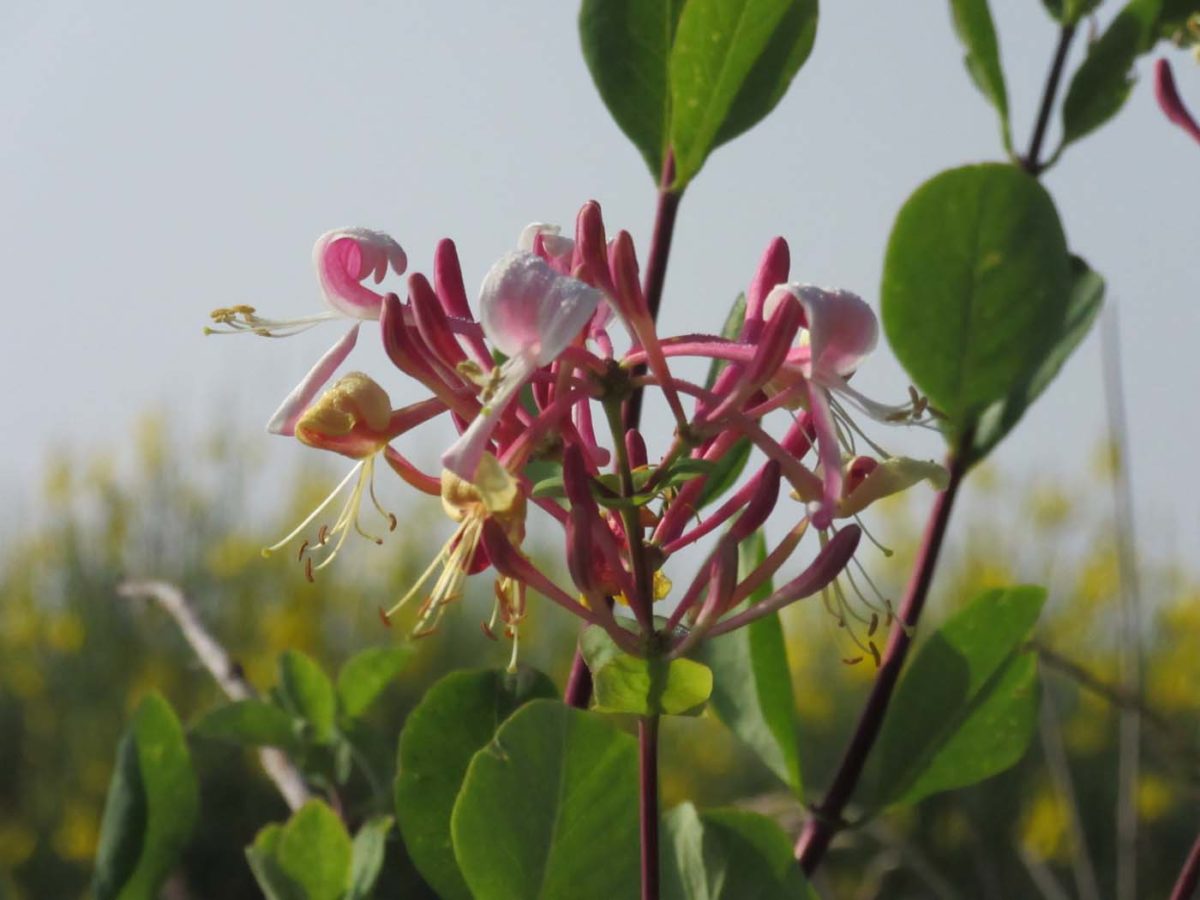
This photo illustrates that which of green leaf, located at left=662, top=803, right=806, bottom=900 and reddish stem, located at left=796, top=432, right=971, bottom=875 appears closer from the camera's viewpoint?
green leaf, located at left=662, top=803, right=806, bottom=900

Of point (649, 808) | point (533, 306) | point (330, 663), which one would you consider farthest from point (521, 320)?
point (330, 663)

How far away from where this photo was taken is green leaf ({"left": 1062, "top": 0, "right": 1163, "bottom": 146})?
68cm

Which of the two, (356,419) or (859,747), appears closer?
(356,419)

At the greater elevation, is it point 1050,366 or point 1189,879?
point 1050,366

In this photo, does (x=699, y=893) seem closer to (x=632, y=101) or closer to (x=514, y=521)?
(x=514, y=521)

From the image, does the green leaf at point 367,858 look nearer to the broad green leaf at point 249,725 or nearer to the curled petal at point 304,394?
the broad green leaf at point 249,725

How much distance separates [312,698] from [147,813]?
0.13 m

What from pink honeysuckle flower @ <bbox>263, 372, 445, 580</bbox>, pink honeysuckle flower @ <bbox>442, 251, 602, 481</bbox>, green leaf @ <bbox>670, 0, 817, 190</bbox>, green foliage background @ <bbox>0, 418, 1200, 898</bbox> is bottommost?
green foliage background @ <bbox>0, 418, 1200, 898</bbox>

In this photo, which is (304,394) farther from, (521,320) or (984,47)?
(984,47)

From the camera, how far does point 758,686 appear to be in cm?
60

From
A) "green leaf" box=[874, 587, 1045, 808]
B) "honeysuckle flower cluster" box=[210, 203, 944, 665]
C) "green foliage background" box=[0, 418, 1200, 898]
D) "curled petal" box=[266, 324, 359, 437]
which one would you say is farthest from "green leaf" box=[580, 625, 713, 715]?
"green foliage background" box=[0, 418, 1200, 898]

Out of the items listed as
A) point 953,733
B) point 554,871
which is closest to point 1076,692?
point 953,733

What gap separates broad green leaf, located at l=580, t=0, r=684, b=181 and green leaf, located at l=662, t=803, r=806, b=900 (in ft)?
0.85

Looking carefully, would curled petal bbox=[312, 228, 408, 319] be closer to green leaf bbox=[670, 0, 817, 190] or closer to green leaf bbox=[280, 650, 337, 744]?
green leaf bbox=[670, 0, 817, 190]
